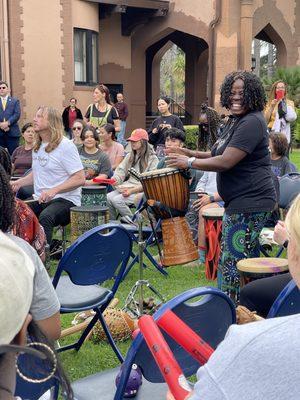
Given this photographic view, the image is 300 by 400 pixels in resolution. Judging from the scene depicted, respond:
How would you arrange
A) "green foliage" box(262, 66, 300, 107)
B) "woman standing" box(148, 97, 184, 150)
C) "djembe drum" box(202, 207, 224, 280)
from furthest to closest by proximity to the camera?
"green foliage" box(262, 66, 300, 107), "woman standing" box(148, 97, 184, 150), "djembe drum" box(202, 207, 224, 280)

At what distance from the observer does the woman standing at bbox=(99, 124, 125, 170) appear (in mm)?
8211

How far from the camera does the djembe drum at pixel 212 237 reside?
18.0ft

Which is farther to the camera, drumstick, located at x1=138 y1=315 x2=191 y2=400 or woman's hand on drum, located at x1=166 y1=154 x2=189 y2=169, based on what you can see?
woman's hand on drum, located at x1=166 y1=154 x2=189 y2=169

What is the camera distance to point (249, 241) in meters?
3.96

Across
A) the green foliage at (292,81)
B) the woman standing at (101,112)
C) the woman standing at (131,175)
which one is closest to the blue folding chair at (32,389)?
the woman standing at (131,175)

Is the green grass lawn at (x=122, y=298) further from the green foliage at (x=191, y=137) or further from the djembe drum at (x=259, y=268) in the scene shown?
the green foliage at (x=191, y=137)

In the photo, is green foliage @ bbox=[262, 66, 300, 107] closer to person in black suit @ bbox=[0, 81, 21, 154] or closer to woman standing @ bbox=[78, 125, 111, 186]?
person in black suit @ bbox=[0, 81, 21, 154]

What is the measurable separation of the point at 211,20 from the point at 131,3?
2529mm

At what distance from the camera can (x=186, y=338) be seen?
1582 mm

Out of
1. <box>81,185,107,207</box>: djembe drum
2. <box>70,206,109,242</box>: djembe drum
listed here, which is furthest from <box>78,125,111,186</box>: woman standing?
<box>70,206,109,242</box>: djembe drum

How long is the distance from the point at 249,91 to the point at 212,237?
2051 millimetres

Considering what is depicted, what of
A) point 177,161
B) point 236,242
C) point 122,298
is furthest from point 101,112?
point 236,242

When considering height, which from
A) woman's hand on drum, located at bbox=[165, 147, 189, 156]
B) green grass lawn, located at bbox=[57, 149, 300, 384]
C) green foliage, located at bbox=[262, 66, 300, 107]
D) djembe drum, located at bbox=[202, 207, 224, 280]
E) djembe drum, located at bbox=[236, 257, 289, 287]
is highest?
green foliage, located at bbox=[262, 66, 300, 107]

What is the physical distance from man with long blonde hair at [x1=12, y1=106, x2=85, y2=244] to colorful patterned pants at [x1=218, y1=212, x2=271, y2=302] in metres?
2.08
